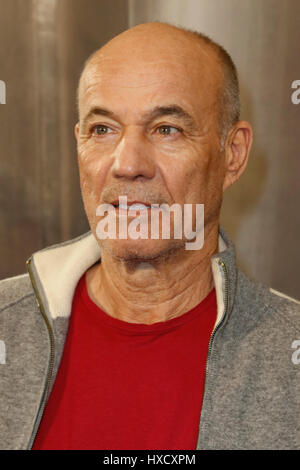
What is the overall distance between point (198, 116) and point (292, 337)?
1.55ft

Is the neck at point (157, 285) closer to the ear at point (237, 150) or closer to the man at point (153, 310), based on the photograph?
the man at point (153, 310)

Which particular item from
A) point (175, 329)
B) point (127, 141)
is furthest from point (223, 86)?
point (175, 329)

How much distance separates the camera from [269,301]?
1.24 metres

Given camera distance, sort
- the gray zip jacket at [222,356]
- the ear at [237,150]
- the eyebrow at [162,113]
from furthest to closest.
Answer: the ear at [237,150] → the eyebrow at [162,113] → the gray zip jacket at [222,356]

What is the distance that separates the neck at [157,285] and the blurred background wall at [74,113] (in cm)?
37

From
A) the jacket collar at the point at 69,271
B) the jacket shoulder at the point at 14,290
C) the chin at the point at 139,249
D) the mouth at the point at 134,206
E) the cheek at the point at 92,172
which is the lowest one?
the jacket shoulder at the point at 14,290

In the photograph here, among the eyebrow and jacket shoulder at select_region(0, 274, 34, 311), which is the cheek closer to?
the eyebrow

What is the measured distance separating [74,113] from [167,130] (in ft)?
1.59

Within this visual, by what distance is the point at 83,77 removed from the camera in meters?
1.32

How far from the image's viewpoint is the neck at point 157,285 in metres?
1.26

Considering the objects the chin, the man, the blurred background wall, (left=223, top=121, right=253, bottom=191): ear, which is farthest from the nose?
the blurred background wall

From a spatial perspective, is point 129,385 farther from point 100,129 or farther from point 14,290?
point 100,129

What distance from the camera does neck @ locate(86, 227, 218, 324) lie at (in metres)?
1.26

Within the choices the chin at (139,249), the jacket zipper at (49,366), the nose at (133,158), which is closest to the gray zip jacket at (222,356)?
the jacket zipper at (49,366)
